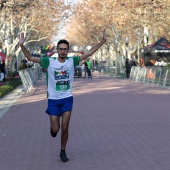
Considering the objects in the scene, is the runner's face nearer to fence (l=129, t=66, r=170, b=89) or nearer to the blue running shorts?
the blue running shorts

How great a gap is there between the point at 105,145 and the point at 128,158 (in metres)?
1.37

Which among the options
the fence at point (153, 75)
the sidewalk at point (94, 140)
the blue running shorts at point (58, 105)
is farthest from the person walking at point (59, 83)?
the fence at point (153, 75)

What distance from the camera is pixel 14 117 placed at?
50.6 ft

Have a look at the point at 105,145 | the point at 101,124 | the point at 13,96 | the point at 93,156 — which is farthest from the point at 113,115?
the point at 13,96

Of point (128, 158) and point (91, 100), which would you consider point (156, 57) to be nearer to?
point (91, 100)

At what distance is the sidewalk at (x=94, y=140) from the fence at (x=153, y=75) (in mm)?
12512

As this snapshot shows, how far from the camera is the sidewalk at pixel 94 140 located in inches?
335

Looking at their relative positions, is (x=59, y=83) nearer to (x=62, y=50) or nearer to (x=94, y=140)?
(x=62, y=50)

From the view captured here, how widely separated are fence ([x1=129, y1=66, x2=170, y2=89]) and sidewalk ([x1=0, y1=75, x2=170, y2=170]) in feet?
41.1

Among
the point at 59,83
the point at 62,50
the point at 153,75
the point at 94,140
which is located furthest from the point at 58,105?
the point at 153,75

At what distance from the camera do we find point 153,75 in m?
33.4

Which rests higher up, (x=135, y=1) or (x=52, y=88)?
(x=135, y=1)

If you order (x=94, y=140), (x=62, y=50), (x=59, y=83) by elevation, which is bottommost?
(x=94, y=140)

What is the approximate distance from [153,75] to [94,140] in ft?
75.2
